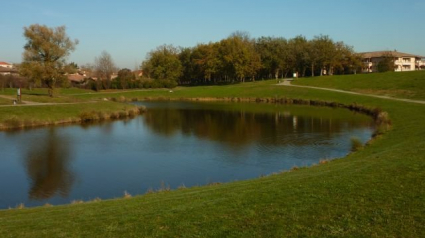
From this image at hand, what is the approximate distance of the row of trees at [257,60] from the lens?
A: 9394 centimetres

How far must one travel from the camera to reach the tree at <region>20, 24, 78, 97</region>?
52656mm

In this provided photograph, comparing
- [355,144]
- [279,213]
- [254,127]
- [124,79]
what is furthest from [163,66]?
[279,213]

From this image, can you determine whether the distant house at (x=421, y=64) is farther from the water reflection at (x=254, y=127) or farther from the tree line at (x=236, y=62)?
the water reflection at (x=254, y=127)

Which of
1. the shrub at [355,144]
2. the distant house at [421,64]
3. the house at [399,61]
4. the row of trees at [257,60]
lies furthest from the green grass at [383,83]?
the distant house at [421,64]

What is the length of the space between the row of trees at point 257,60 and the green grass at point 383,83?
1540 centimetres

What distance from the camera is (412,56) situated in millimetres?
123812

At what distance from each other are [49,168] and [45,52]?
36.8 meters

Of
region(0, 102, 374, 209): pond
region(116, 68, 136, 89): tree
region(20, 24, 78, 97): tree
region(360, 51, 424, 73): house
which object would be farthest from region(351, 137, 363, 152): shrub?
region(360, 51, 424, 73): house

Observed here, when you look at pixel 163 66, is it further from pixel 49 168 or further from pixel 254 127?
pixel 49 168

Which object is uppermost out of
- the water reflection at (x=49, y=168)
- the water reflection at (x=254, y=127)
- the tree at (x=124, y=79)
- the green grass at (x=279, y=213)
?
the tree at (x=124, y=79)

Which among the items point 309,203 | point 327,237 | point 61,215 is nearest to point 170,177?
point 61,215

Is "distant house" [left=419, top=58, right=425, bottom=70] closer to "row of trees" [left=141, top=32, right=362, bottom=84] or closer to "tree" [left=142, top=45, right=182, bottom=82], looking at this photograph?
"row of trees" [left=141, top=32, right=362, bottom=84]

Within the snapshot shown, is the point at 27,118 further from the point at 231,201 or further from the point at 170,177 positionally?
the point at 231,201

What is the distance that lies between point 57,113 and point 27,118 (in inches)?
167
